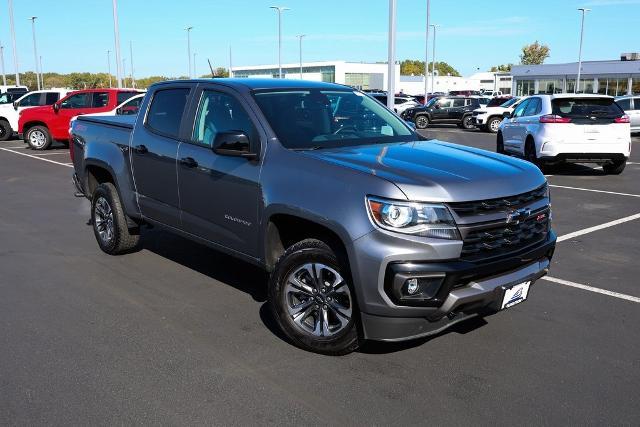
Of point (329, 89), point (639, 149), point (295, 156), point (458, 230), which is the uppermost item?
point (329, 89)

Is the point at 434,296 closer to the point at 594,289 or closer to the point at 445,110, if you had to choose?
the point at 594,289

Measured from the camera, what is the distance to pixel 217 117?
4.99 meters

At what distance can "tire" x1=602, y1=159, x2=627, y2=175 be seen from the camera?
503 inches

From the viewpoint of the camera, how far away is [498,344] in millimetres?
4242

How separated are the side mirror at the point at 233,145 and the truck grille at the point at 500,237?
1.63 meters

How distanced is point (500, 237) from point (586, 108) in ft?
31.4

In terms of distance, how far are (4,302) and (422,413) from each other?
11.9ft

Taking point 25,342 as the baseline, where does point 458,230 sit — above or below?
above

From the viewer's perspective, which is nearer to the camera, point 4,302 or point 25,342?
point 25,342

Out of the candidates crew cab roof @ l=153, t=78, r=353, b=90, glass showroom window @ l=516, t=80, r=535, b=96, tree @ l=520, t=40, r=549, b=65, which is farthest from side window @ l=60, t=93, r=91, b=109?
tree @ l=520, t=40, r=549, b=65

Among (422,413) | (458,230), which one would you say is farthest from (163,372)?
(458,230)

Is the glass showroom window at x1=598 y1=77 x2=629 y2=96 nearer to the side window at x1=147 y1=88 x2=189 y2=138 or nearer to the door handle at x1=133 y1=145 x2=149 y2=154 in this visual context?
the side window at x1=147 y1=88 x2=189 y2=138

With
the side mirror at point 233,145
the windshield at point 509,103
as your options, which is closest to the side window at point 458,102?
the windshield at point 509,103

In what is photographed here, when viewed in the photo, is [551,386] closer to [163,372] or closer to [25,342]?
[163,372]
